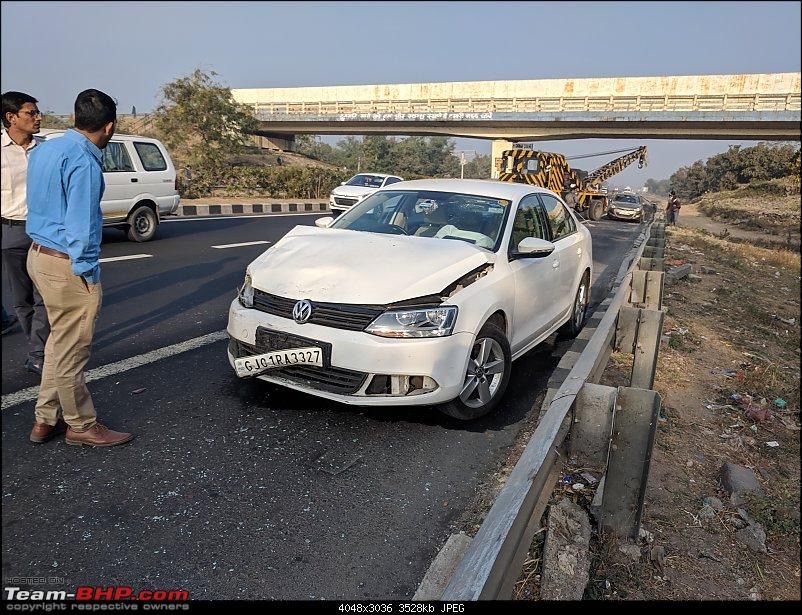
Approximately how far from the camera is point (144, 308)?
5855 mm

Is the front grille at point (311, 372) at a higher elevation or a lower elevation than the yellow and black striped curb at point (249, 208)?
lower

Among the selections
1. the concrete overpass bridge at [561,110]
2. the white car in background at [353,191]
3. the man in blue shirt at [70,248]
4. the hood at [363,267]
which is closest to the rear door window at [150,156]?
the white car in background at [353,191]

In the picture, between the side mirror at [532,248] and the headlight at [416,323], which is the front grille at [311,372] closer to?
the headlight at [416,323]

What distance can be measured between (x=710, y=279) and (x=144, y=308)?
34.3 feet

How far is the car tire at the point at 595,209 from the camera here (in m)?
26.4

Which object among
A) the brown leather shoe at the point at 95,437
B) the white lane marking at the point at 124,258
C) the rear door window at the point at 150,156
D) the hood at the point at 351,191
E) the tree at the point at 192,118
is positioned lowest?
the brown leather shoe at the point at 95,437

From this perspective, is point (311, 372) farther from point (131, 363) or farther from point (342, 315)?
point (131, 363)

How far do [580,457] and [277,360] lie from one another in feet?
5.74

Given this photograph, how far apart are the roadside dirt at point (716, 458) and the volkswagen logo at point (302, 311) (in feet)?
6.26

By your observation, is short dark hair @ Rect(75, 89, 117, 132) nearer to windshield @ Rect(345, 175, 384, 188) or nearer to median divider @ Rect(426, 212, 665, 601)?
median divider @ Rect(426, 212, 665, 601)

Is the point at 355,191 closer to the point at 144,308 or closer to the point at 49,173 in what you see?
the point at 144,308

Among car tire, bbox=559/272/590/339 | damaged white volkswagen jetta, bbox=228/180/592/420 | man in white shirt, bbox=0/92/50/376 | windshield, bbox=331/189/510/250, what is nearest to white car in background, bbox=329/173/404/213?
car tire, bbox=559/272/590/339

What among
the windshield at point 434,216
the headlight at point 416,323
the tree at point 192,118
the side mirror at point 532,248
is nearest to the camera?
the headlight at point 416,323

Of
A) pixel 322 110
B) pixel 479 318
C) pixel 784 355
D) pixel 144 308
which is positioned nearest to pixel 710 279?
pixel 784 355
